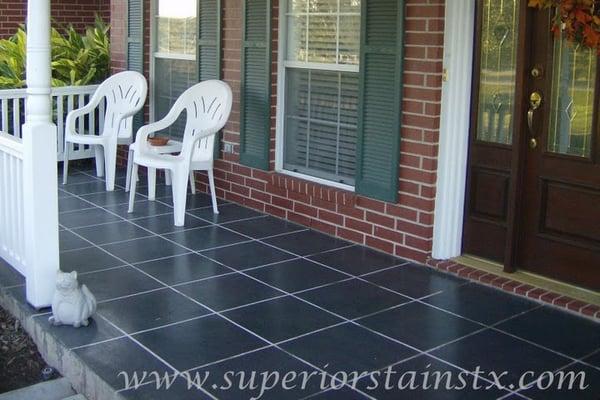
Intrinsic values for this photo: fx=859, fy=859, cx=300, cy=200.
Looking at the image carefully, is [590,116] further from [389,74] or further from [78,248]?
[78,248]

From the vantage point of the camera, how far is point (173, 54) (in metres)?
7.49

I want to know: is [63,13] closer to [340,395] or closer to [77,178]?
[77,178]

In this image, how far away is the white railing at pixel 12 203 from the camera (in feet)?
14.4

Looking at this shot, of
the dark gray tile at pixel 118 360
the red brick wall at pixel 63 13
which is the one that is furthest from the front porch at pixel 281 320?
the red brick wall at pixel 63 13

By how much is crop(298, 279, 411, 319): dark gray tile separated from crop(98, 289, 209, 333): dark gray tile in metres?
0.62

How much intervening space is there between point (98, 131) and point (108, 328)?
4.57m

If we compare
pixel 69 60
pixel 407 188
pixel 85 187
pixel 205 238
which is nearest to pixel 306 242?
pixel 205 238

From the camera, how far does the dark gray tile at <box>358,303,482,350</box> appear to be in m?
3.95

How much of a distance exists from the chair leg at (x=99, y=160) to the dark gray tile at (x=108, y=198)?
26.9 inches

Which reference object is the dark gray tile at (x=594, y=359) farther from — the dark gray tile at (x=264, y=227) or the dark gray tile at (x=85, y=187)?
the dark gray tile at (x=85, y=187)

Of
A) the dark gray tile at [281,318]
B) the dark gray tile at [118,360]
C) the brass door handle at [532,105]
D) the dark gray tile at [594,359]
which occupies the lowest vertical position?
the dark gray tile at [118,360]

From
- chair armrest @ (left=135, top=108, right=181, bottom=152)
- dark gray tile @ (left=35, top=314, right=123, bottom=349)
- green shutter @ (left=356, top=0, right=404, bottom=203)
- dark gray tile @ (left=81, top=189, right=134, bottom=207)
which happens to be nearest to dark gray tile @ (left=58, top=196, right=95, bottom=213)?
dark gray tile @ (left=81, top=189, right=134, bottom=207)

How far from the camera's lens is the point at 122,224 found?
6031 mm

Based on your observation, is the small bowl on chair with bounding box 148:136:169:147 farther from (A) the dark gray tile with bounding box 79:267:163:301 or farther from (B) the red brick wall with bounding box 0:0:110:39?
(B) the red brick wall with bounding box 0:0:110:39
